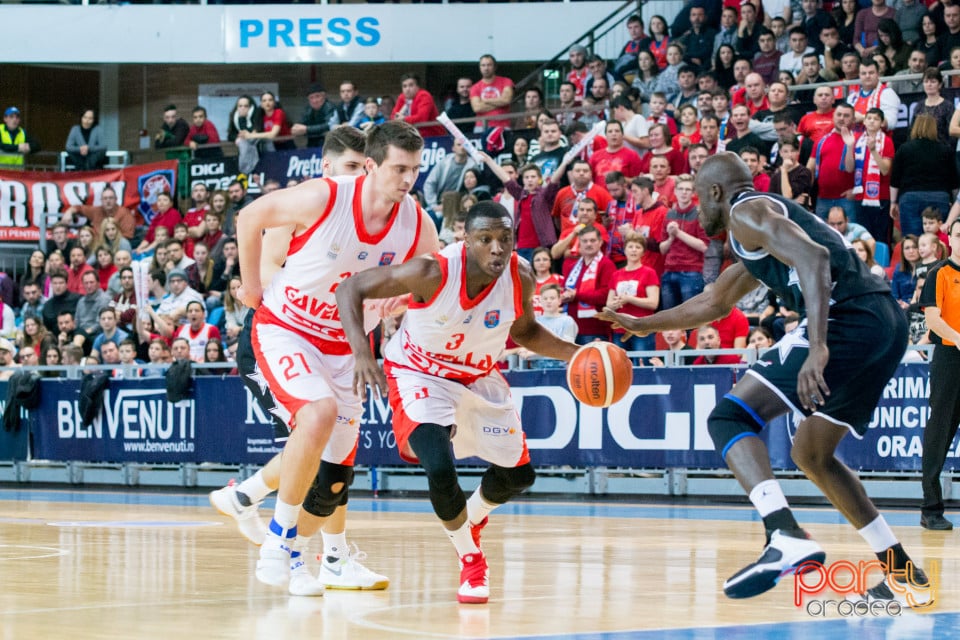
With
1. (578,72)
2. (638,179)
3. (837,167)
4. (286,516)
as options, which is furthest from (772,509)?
(578,72)

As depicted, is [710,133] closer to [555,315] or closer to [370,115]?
[555,315]

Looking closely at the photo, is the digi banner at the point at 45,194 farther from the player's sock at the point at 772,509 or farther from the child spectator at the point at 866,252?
the player's sock at the point at 772,509

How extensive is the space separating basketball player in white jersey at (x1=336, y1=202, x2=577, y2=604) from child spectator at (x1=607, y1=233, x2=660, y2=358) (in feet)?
23.9

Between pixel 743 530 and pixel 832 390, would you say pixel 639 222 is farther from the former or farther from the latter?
pixel 832 390

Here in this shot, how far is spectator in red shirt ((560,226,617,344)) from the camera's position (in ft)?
50.1

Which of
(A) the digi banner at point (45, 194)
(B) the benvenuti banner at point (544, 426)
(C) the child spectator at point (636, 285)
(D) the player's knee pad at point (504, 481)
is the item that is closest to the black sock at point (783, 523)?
(D) the player's knee pad at point (504, 481)

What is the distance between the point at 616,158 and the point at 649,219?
67.7 inches

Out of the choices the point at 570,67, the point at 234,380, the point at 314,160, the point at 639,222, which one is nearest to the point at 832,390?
the point at 639,222

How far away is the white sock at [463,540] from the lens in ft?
22.2

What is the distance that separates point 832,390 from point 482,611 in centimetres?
179

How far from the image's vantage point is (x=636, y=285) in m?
14.8

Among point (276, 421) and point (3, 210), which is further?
point (3, 210)

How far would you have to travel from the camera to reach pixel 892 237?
15711mm

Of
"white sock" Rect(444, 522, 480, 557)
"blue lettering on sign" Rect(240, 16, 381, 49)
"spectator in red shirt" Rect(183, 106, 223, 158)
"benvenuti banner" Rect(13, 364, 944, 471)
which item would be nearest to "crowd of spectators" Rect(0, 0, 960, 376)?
"benvenuti banner" Rect(13, 364, 944, 471)
